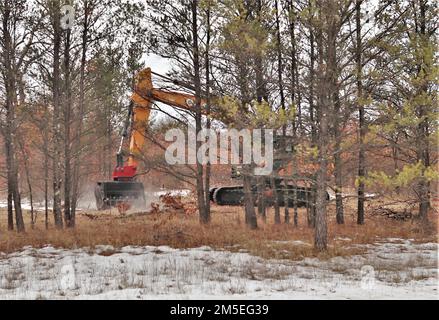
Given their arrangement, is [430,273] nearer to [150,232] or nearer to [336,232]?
[336,232]

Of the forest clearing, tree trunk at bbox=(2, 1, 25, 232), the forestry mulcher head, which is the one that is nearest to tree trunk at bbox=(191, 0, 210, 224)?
the forest clearing

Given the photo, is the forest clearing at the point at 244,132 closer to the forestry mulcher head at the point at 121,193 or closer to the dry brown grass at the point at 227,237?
the dry brown grass at the point at 227,237

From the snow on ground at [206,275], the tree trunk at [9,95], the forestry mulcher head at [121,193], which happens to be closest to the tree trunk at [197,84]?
the snow on ground at [206,275]

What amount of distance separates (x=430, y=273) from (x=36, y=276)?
6.80 metres

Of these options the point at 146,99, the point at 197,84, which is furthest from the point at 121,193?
the point at 197,84

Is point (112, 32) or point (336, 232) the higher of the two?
point (112, 32)

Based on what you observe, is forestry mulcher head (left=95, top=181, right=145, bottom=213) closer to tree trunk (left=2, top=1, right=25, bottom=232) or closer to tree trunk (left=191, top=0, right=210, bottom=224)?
tree trunk (left=2, top=1, right=25, bottom=232)

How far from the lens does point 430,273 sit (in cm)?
720

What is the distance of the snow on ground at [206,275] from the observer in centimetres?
583

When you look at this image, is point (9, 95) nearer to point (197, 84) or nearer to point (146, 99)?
point (146, 99)

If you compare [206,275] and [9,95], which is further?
[9,95]

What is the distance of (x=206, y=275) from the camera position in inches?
279

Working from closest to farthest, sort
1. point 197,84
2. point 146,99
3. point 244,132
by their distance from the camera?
point 244,132 → point 197,84 → point 146,99
